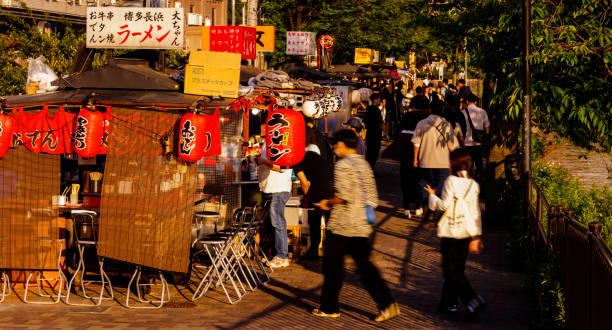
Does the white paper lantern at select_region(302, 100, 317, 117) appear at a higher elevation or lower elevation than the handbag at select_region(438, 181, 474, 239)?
higher

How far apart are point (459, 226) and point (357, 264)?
1126 mm

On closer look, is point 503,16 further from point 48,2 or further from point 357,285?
point 48,2

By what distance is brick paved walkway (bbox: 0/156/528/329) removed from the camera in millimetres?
9172

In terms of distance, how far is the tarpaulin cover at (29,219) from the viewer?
1080 cm

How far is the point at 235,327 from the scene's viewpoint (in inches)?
354

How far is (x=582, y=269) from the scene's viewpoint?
655 cm

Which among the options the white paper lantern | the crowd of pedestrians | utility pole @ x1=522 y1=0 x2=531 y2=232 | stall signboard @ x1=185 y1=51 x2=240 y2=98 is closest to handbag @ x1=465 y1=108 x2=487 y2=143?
the crowd of pedestrians

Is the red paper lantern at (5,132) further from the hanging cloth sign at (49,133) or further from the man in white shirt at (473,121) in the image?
the man in white shirt at (473,121)

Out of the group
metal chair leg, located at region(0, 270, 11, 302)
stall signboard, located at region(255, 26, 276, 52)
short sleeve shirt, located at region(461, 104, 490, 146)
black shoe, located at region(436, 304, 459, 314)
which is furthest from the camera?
stall signboard, located at region(255, 26, 276, 52)

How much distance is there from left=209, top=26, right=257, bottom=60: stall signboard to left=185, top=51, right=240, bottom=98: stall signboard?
873 cm

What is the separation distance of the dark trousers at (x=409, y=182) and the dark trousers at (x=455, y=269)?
681cm

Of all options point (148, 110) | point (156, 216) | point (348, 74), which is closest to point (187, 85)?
point (148, 110)

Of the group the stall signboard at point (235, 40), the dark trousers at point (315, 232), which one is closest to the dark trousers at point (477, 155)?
the stall signboard at point (235, 40)

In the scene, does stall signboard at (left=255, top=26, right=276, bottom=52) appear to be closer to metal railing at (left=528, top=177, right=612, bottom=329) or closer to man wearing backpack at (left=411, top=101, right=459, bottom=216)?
man wearing backpack at (left=411, top=101, right=459, bottom=216)
